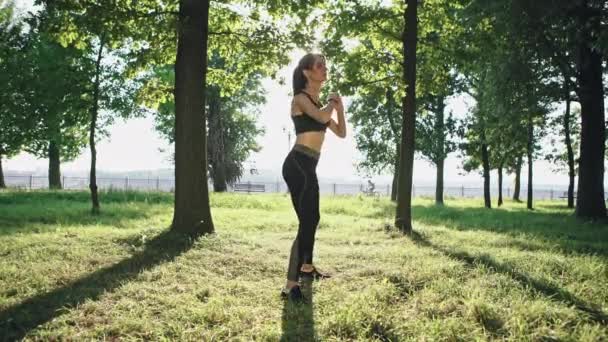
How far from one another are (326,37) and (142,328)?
778cm

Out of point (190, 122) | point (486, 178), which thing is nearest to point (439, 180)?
point (486, 178)

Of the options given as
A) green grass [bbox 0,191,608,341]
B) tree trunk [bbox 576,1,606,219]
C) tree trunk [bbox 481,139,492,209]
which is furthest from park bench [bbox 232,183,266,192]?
green grass [bbox 0,191,608,341]

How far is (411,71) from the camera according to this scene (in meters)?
10.4

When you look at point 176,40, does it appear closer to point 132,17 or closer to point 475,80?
point 132,17

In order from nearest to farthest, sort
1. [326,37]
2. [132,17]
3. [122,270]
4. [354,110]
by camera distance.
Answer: [122,270]
[132,17]
[326,37]
[354,110]

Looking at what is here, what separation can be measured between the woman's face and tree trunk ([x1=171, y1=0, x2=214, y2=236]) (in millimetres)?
4262

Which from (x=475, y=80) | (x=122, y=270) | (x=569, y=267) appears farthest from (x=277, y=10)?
(x=475, y=80)

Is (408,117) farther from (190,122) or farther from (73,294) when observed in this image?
(73,294)

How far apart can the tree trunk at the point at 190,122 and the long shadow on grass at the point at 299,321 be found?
13.9 ft

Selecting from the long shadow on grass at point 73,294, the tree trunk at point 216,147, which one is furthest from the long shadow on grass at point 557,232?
the tree trunk at point 216,147

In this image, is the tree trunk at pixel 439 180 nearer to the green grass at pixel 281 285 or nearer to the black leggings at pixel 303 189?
the green grass at pixel 281 285

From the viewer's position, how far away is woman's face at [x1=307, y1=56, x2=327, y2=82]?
4688mm

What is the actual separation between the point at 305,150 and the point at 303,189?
15.4 inches

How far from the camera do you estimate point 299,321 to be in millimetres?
4109
